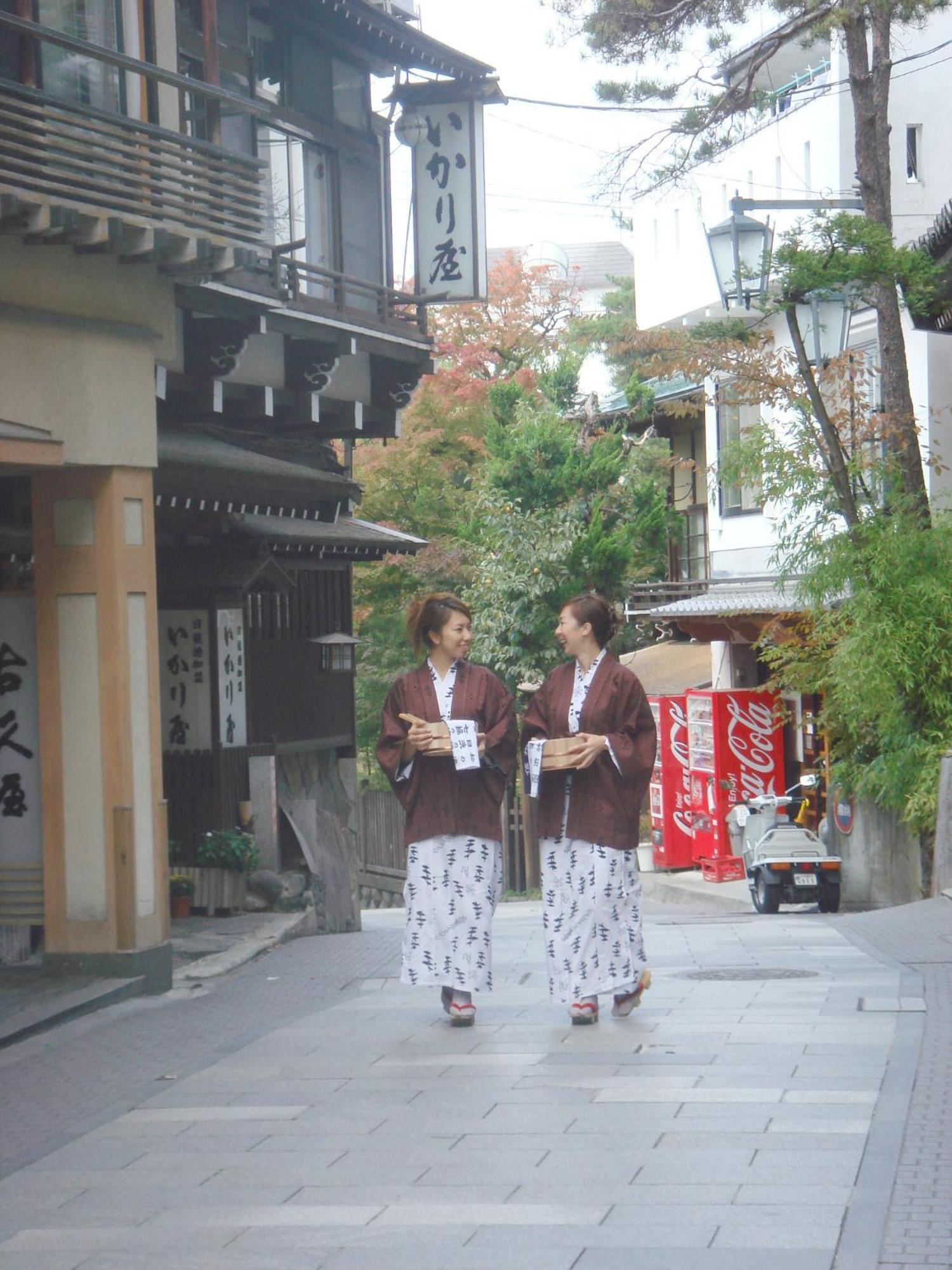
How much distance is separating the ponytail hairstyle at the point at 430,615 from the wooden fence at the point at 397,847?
17.5 meters

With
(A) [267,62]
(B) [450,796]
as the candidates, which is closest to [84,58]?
(A) [267,62]

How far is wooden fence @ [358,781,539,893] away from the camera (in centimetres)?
2594

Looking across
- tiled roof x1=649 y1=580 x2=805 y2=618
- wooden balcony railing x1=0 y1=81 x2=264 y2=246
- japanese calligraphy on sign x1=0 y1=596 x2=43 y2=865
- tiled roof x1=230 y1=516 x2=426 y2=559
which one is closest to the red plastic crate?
tiled roof x1=649 y1=580 x2=805 y2=618

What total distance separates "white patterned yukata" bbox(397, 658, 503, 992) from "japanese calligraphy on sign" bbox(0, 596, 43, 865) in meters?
2.60

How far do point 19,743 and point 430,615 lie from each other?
9.64ft

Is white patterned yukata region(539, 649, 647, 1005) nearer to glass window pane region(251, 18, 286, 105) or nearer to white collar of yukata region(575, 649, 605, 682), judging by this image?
white collar of yukata region(575, 649, 605, 682)

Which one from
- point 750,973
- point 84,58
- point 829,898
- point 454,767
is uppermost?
point 84,58

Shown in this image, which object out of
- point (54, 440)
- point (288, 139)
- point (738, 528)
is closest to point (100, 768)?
point (54, 440)

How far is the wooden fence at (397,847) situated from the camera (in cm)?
2594

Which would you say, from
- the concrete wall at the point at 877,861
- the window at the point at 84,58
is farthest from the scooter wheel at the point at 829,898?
the window at the point at 84,58

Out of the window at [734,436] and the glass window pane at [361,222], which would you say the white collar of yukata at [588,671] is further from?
the window at [734,436]

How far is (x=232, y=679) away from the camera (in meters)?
14.4

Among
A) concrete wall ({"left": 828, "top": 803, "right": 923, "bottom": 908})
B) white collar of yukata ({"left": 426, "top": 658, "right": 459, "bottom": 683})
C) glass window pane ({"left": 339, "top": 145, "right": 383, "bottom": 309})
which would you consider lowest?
concrete wall ({"left": 828, "top": 803, "right": 923, "bottom": 908})

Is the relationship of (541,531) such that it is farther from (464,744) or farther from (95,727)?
(464,744)
